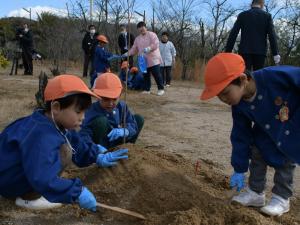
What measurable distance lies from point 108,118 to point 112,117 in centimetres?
4

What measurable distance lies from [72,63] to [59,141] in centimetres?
1868

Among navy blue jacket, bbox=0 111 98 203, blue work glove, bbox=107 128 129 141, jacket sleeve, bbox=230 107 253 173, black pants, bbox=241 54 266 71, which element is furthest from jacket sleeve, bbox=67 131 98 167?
black pants, bbox=241 54 266 71

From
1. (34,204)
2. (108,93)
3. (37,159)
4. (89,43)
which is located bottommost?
(34,204)

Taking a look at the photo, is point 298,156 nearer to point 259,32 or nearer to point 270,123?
point 270,123

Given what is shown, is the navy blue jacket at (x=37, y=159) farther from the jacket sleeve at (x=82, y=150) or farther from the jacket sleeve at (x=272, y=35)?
the jacket sleeve at (x=272, y=35)

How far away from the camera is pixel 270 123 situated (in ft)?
9.45

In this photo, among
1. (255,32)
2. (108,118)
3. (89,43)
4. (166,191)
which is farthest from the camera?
(89,43)

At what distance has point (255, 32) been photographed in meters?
6.32

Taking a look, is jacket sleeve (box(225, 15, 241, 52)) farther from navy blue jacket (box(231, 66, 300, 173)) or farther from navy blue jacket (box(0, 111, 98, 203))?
navy blue jacket (box(0, 111, 98, 203))

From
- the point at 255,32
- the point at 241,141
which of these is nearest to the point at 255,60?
the point at 255,32

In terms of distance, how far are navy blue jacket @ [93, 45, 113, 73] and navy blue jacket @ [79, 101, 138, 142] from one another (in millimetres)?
5315

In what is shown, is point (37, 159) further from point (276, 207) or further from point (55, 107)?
point (276, 207)

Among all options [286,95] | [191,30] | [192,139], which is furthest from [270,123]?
[191,30]

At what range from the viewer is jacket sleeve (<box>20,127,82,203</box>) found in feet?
7.66
